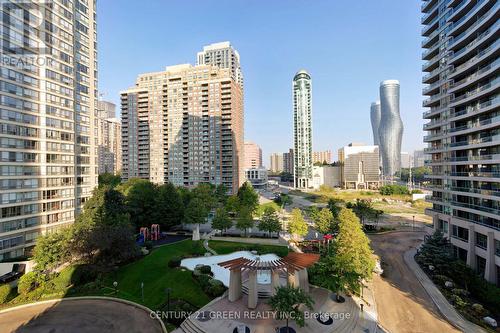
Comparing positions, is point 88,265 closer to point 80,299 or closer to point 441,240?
point 80,299

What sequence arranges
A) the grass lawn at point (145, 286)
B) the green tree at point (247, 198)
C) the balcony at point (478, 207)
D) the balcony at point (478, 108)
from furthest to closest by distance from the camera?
1. the green tree at point (247, 198)
2. the balcony at point (478, 108)
3. the balcony at point (478, 207)
4. the grass lawn at point (145, 286)

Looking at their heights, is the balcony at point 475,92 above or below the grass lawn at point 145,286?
above

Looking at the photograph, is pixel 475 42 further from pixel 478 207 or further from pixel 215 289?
pixel 215 289

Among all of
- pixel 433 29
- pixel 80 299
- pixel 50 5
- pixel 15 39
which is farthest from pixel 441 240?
pixel 50 5

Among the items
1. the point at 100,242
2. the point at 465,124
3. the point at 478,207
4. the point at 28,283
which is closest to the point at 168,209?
the point at 100,242

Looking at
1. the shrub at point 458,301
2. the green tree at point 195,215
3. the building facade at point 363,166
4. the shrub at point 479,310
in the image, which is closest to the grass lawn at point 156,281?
the green tree at point 195,215

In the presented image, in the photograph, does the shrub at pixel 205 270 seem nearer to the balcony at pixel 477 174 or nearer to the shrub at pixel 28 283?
the shrub at pixel 28 283
